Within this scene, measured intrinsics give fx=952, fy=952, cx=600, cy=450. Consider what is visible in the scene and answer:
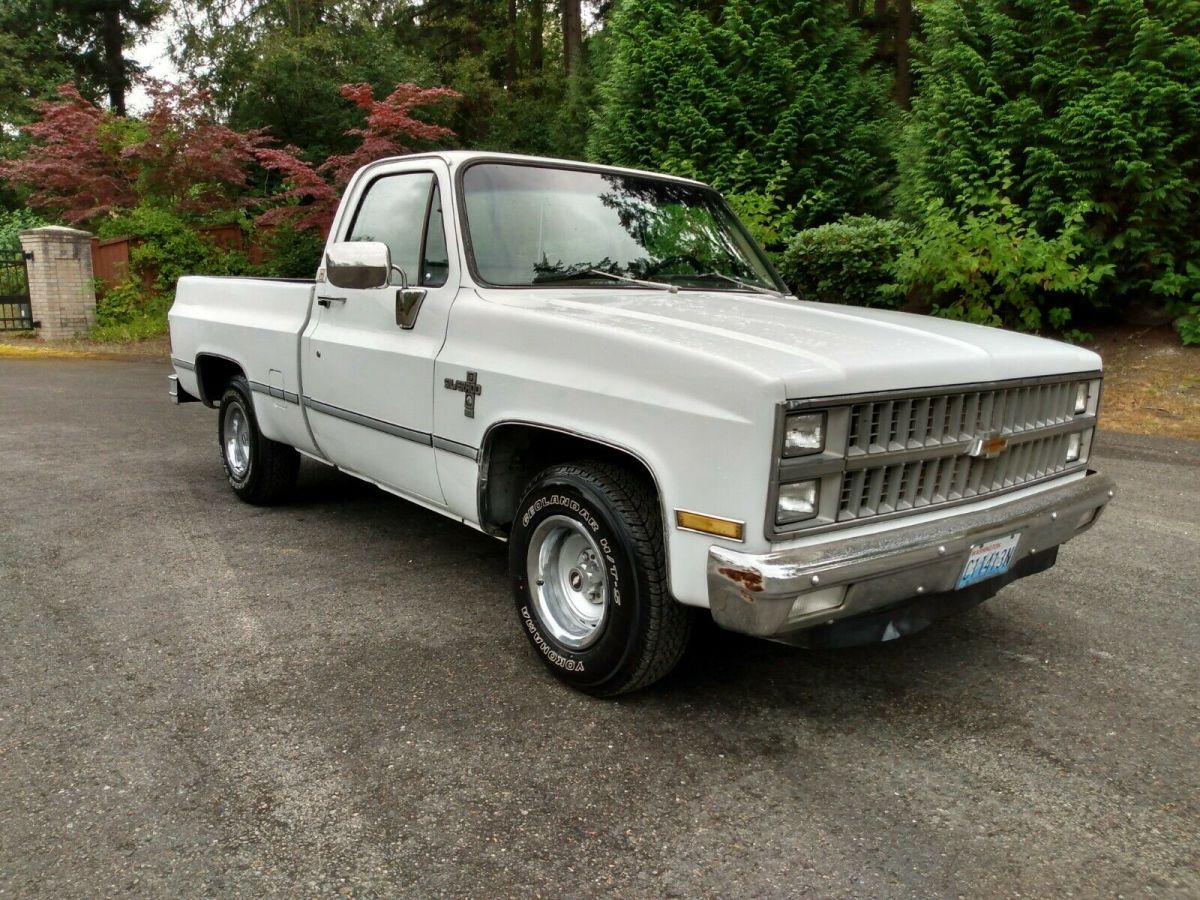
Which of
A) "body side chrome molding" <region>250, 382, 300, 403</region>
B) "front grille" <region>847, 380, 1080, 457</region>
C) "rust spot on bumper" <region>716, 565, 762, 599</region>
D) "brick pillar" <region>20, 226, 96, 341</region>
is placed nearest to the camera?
"rust spot on bumper" <region>716, 565, 762, 599</region>

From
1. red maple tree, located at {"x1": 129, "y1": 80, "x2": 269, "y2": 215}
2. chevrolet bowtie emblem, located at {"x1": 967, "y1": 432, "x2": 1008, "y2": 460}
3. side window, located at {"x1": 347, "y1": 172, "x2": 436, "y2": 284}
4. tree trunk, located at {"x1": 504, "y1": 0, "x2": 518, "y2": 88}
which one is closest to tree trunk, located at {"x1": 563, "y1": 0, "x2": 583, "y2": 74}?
tree trunk, located at {"x1": 504, "y1": 0, "x2": 518, "y2": 88}

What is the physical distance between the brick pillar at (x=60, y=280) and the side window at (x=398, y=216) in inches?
587

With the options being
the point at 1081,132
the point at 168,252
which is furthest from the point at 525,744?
the point at 168,252

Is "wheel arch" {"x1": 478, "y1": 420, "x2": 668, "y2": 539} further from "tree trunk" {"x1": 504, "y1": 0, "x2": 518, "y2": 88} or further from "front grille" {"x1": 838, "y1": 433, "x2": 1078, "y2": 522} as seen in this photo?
"tree trunk" {"x1": 504, "y1": 0, "x2": 518, "y2": 88}

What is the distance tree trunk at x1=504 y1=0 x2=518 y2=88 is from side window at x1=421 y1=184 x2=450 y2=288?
25.6 meters

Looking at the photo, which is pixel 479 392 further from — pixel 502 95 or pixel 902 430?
pixel 502 95

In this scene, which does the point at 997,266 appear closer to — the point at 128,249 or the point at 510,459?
the point at 510,459

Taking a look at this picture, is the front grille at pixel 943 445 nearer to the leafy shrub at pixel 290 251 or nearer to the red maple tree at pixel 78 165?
the leafy shrub at pixel 290 251

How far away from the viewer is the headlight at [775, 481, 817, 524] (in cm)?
272

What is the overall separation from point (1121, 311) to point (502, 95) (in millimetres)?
17658

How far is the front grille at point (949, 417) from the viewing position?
2861 mm

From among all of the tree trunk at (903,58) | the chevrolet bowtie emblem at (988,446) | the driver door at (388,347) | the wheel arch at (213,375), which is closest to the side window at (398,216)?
the driver door at (388,347)

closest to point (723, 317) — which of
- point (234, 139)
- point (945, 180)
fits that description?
point (945, 180)

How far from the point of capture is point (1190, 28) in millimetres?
9539
